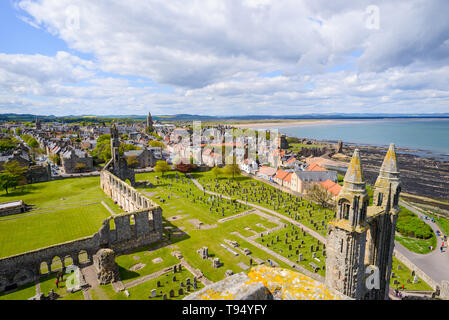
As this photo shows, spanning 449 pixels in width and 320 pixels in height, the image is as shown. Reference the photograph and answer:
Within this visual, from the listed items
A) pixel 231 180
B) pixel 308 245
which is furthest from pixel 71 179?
pixel 308 245

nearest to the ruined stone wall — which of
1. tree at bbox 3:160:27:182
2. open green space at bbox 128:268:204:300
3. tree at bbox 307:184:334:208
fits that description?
tree at bbox 3:160:27:182

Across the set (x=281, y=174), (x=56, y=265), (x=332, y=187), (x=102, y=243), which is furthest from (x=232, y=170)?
(x=56, y=265)

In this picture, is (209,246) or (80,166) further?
(80,166)

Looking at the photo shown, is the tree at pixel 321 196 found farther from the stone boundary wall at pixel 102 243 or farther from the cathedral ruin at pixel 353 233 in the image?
the cathedral ruin at pixel 353 233

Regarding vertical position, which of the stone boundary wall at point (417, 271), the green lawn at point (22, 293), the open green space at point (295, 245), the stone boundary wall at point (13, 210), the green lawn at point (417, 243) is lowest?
the green lawn at point (417, 243)

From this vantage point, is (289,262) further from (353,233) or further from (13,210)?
(13,210)

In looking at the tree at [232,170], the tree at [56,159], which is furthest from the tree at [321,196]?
the tree at [56,159]
